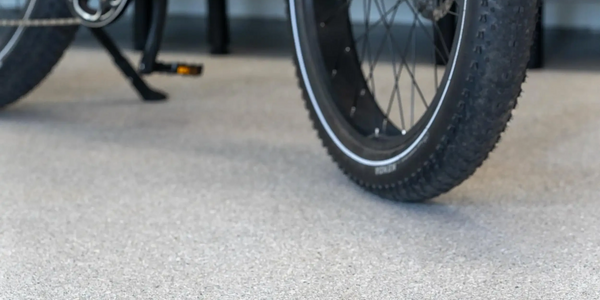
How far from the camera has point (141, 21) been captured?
2.62 metres

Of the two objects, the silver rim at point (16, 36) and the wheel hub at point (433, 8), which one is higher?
the wheel hub at point (433, 8)

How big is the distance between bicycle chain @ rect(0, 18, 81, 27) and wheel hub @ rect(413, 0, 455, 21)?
76 centimetres

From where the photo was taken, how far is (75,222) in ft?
3.52

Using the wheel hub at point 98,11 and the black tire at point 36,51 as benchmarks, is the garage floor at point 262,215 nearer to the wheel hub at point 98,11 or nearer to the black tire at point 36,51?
the black tire at point 36,51

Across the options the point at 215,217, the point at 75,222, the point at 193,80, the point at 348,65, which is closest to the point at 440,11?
the point at 348,65

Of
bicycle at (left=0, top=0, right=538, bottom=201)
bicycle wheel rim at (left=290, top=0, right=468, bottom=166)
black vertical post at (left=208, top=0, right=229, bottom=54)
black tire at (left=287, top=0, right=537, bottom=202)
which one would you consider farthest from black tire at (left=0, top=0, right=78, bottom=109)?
black vertical post at (left=208, top=0, right=229, bottom=54)

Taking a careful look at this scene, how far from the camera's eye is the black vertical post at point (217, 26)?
2.55 m

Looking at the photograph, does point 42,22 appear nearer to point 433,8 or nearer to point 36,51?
point 36,51

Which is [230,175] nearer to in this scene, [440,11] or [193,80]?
[440,11]

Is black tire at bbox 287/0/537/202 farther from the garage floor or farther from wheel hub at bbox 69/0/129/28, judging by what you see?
wheel hub at bbox 69/0/129/28

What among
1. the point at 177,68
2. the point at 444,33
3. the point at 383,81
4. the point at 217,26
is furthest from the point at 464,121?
the point at 217,26

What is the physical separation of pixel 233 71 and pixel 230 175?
1.04 metres

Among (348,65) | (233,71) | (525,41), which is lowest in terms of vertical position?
(233,71)

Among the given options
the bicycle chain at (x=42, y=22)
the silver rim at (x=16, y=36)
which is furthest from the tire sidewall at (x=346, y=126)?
the silver rim at (x=16, y=36)
